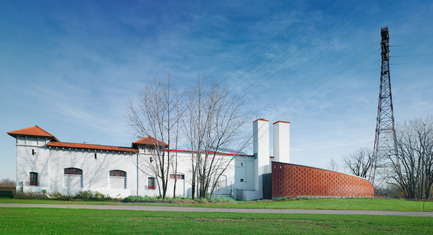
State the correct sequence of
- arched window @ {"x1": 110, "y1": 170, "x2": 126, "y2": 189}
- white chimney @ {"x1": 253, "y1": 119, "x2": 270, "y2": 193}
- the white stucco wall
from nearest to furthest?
1. the white stucco wall
2. arched window @ {"x1": 110, "y1": 170, "x2": 126, "y2": 189}
3. white chimney @ {"x1": 253, "y1": 119, "x2": 270, "y2": 193}

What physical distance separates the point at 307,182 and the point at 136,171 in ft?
61.2

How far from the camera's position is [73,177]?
31.0 meters

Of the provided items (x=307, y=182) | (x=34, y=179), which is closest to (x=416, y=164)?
(x=307, y=182)

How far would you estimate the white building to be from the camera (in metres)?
29.8

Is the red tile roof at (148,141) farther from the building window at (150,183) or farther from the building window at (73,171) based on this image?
the building window at (73,171)

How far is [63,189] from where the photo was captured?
99.3 feet

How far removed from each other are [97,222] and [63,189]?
74.8 feet

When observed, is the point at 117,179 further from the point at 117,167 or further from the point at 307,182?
the point at 307,182

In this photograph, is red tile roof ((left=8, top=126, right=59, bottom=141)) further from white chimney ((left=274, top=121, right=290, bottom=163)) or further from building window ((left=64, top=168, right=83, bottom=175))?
white chimney ((left=274, top=121, right=290, bottom=163))

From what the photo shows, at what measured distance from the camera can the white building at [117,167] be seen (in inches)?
1174

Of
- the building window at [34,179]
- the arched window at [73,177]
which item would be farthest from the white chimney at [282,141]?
the building window at [34,179]

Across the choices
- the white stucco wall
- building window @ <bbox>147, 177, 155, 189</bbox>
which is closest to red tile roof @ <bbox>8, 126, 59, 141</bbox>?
the white stucco wall

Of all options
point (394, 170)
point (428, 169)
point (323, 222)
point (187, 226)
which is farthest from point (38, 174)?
point (428, 169)

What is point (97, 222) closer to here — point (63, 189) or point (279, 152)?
point (63, 189)
